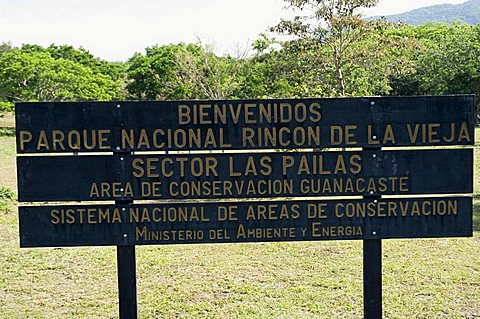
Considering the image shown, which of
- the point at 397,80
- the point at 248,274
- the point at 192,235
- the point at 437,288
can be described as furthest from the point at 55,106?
the point at 397,80

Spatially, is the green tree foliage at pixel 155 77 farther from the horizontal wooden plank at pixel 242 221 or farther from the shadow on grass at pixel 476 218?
the horizontal wooden plank at pixel 242 221

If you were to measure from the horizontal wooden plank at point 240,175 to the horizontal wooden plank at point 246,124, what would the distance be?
0.30 ft

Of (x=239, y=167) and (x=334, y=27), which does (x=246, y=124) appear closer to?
(x=239, y=167)

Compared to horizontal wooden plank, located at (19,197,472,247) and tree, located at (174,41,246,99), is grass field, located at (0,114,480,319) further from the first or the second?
tree, located at (174,41,246,99)

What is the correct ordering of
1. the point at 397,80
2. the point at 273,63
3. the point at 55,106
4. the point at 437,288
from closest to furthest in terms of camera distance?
the point at 55,106 → the point at 437,288 → the point at 273,63 → the point at 397,80

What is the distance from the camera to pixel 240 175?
4.40m

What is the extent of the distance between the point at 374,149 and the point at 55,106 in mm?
2347

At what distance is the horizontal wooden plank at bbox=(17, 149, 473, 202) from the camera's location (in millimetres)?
4371

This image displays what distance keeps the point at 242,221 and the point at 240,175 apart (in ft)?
1.13

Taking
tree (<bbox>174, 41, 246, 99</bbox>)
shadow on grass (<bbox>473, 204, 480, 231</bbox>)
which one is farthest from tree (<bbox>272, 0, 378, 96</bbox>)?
shadow on grass (<bbox>473, 204, 480, 231</bbox>)

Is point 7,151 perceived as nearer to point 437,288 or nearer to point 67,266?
point 67,266

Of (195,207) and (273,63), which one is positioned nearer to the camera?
(195,207)

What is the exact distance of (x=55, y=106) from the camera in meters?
4.30

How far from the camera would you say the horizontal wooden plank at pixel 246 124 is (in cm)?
432
